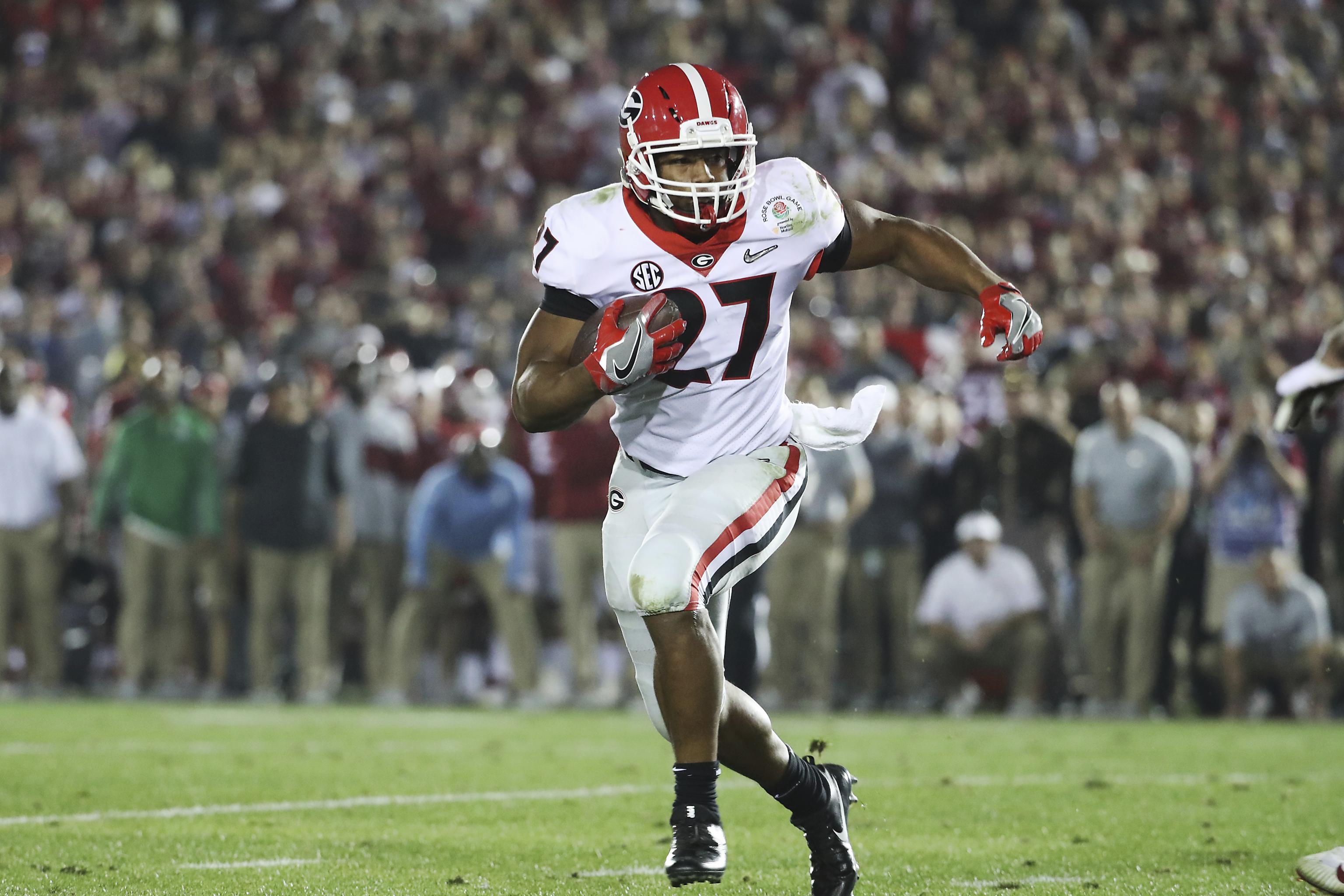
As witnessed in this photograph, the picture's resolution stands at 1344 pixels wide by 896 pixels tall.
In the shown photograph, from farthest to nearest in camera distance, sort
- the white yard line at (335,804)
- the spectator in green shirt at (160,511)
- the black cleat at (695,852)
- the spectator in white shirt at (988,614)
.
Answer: the spectator in green shirt at (160,511) < the spectator in white shirt at (988,614) < the white yard line at (335,804) < the black cleat at (695,852)

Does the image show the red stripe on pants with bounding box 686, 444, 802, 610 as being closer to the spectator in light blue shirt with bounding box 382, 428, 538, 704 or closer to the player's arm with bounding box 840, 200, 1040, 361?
the player's arm with bounding box 840, 200, 1040, 361

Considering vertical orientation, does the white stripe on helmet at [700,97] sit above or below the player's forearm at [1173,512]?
above

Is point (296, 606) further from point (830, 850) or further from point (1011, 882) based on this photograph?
point (830, 850)

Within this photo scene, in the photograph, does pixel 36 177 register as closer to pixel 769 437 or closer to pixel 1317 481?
pixel 1317 481

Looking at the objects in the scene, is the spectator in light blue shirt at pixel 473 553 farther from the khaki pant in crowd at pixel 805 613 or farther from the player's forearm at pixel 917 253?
the player's forearm at pixel 917 253

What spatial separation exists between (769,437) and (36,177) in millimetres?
13359

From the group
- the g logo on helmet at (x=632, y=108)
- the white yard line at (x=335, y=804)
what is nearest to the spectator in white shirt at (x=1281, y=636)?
the white yard line at (x=335, y=804)

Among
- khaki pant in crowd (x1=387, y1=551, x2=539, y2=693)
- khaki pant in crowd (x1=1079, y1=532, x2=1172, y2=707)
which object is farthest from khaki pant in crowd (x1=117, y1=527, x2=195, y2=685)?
khaki pant in crowd (x1=1079, y1=532, x2=1172, y2=707)

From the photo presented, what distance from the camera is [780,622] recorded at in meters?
10.6

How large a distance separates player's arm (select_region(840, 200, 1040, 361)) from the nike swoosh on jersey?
2.74ft

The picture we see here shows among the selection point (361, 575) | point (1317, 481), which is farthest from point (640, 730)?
point (1317, 481)

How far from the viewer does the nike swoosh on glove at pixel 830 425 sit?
443 cm

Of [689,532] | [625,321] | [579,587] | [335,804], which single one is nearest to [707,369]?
[689,532]

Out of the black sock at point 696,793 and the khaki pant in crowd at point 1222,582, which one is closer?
the black sock at point 696,793
